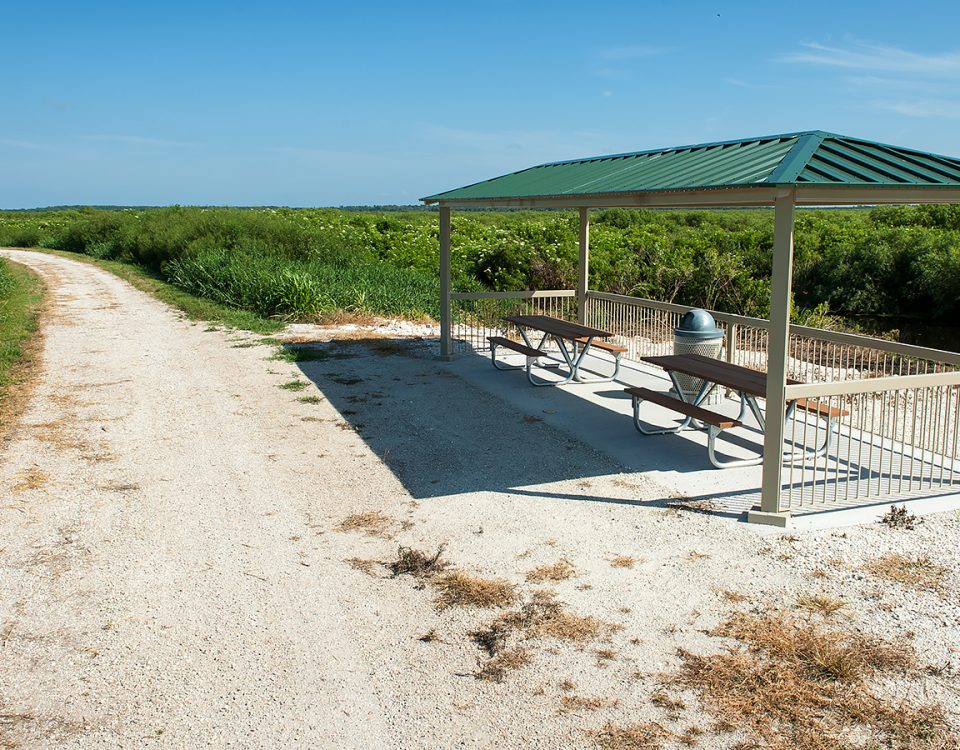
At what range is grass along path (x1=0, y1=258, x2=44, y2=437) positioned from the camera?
9.31 m

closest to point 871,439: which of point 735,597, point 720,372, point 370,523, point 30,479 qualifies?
point 720,372

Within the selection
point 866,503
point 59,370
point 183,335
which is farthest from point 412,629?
point 183,335

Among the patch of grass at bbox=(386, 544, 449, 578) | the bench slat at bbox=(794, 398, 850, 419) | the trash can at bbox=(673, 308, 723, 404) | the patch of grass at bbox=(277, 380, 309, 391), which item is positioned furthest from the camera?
the patch of grass at bbox=(277, 380, 309, 391)

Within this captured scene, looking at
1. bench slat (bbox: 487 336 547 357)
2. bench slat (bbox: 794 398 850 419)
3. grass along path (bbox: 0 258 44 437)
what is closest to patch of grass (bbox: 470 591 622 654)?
bench slat (bbox: 794 398 850 419)

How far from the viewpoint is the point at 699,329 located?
886cm

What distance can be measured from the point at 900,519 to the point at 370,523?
11.1 feet

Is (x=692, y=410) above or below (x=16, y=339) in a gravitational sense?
above

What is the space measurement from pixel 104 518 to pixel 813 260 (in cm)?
2454

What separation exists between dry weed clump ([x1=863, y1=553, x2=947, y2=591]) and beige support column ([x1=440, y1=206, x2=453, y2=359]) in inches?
297

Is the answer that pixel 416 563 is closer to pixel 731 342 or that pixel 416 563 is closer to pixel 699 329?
pixel 699 329

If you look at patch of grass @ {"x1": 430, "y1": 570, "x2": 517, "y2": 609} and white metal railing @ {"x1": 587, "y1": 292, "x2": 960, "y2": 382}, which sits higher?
white metal railing @ {"x1": 587, "y1": 292, "x2": 960, "y2": 382}

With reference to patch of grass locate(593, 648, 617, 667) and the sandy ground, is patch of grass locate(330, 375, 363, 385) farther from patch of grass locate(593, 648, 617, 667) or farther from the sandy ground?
patch of grass locate(593, 648, 617, 667)

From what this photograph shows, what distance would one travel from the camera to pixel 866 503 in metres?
5.89

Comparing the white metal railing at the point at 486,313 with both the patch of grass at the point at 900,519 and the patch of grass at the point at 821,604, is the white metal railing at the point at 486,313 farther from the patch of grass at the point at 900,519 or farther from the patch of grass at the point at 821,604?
the patch of grass at the point at 821,604
